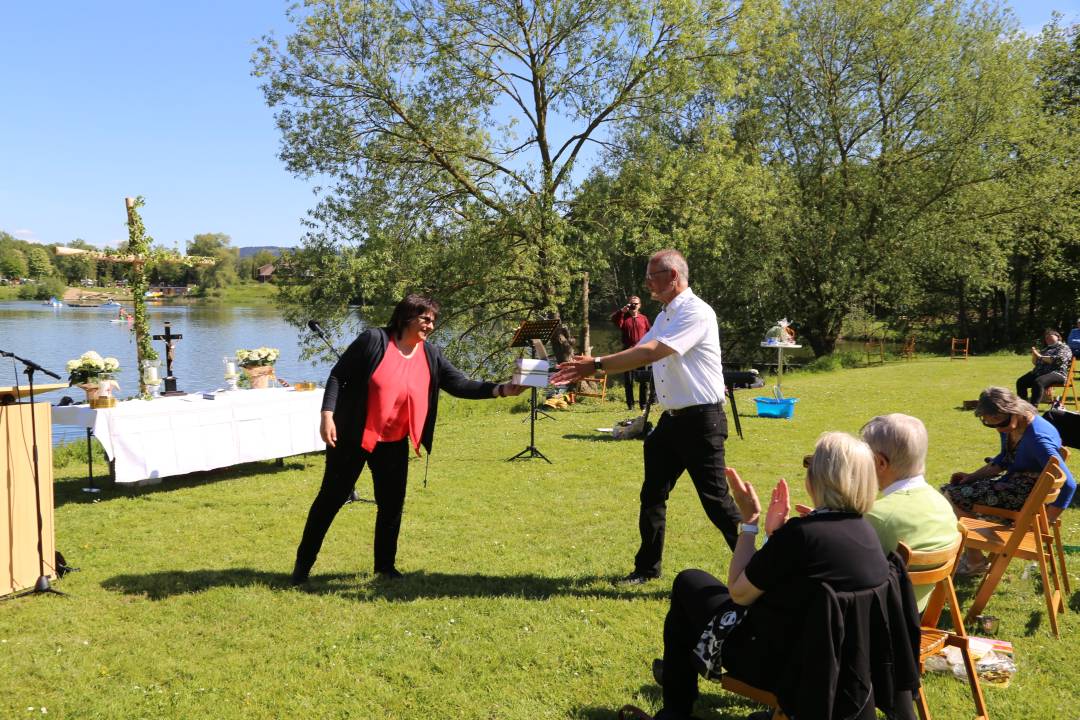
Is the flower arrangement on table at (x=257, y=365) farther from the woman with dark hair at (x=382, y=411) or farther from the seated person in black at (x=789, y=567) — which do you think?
the seated person in black at (x=789, y=567)

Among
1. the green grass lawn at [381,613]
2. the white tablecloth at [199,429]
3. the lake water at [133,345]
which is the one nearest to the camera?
the green grass lawn at [381,613]

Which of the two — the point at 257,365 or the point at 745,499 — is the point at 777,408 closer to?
the point at 257,365

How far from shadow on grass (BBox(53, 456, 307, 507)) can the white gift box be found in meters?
4.56

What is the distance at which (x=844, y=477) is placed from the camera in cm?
244

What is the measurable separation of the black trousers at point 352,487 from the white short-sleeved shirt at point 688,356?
1805mm

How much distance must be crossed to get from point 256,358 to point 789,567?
7.83 meters

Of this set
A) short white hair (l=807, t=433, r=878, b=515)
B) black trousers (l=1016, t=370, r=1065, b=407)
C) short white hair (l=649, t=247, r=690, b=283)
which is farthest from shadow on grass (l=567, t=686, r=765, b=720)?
black trousers (l=1016, t=370, r=1065, b=407)

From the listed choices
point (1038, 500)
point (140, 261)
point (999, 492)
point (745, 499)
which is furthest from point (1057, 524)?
point (140, 261)

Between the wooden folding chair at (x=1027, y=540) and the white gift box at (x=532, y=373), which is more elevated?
the white gift box at (x=532, y=373)

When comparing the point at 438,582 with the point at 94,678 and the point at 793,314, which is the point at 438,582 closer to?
the point at 94,678

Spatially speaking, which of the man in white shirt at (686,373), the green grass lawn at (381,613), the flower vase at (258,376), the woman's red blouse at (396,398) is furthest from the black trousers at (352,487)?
the flower vase at (258,376)

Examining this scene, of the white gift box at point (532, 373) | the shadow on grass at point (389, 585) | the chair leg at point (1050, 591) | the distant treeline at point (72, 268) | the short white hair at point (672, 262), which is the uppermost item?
the distant treeline at point (72, 268)

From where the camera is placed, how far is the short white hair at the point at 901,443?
9.89ft

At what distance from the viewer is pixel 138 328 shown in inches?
413
